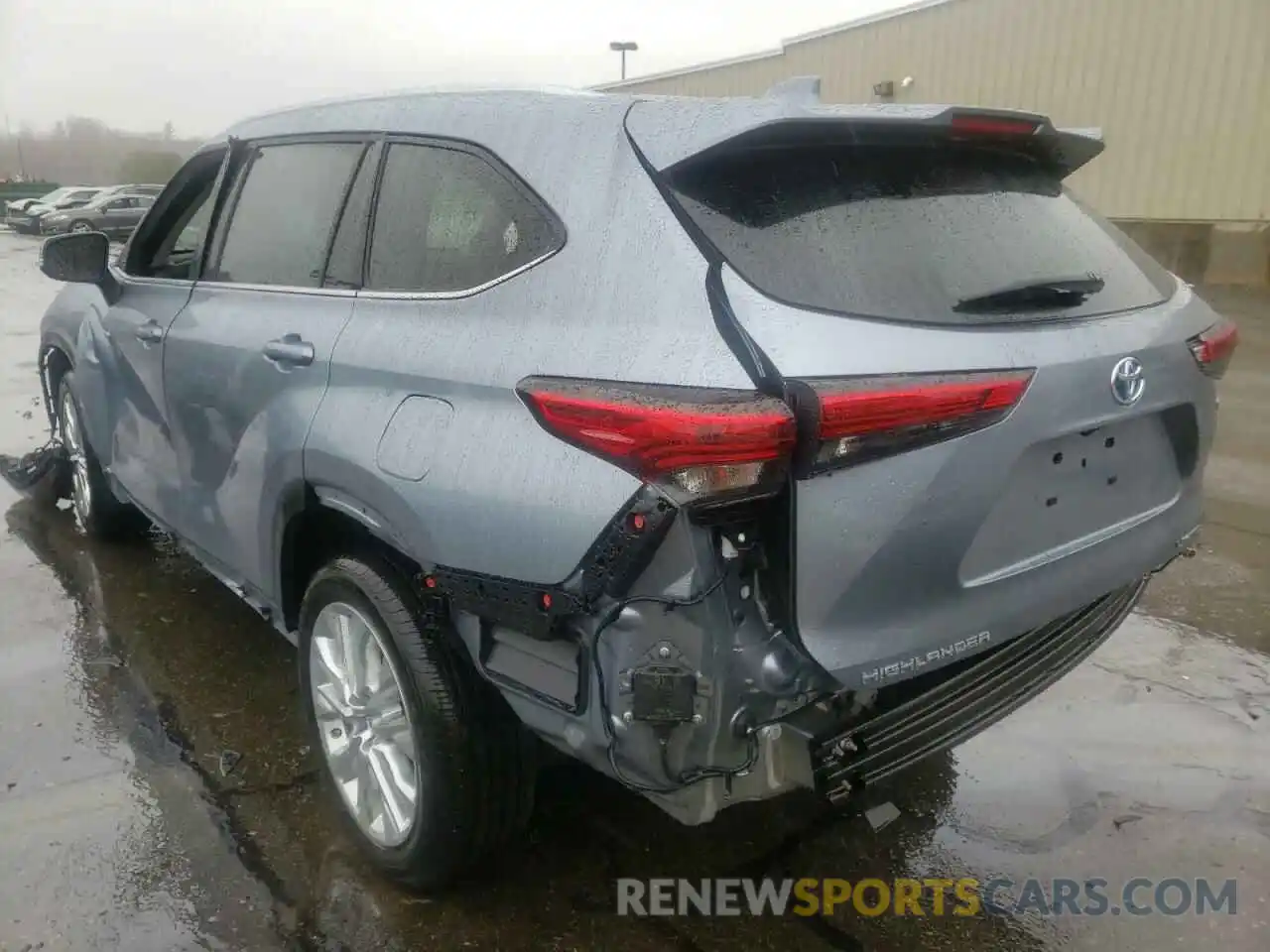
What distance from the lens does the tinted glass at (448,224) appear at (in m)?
2.25

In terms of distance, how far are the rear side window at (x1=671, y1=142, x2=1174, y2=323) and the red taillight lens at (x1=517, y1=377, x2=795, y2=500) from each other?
0.85 ft

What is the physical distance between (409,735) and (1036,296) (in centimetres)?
172

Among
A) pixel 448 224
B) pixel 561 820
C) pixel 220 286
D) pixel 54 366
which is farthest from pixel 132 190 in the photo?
pixel 561 820

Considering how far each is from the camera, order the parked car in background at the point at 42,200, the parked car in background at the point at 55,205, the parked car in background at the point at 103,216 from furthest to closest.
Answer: the parked car in background at the point at 42,200, the parked car in background at the point at 55,205, the parked car in background at the point at 103,216

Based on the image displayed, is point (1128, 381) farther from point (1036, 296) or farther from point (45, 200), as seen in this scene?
point (45, 200)

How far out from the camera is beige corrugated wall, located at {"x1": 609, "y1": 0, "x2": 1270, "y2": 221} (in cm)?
1388

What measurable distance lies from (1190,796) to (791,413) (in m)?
2.07

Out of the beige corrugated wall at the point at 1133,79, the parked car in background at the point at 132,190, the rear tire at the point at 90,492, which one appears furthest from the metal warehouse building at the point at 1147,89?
the parked car in background at the point at 132,190

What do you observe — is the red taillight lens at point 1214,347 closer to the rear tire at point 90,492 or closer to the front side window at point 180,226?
the front side window at point 180,226

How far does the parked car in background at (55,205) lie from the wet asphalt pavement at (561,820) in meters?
32.2

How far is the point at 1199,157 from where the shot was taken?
1451 centimetres

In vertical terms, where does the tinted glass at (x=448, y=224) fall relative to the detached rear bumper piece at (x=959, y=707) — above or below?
above

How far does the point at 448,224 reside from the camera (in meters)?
2.43

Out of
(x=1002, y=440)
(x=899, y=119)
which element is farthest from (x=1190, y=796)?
(x=899, y=119)
